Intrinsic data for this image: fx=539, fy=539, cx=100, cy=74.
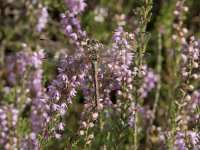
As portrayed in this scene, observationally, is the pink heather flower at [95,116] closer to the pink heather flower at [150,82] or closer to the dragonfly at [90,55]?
the dragonfly at [90,55]

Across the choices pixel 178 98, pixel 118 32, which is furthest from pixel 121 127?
pixel 118 32

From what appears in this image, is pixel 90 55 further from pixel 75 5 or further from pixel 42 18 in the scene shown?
pixel 42 18

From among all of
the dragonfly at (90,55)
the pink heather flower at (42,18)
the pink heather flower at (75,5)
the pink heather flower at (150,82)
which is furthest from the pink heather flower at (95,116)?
the pink heather flower at (150,82)

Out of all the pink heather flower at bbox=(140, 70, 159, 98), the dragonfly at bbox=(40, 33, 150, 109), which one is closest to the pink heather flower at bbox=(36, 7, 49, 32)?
the pink heather flower at bbox=(140, 70, 159, 98)

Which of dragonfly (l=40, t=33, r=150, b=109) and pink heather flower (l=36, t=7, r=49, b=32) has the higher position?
pink heather flower (l=36, t=7, r=49, b=32)

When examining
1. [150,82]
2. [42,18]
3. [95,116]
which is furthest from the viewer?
[150,82]

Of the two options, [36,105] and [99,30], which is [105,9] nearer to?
[99,30]

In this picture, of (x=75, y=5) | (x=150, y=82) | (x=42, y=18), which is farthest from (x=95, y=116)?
(x=150, y=82)

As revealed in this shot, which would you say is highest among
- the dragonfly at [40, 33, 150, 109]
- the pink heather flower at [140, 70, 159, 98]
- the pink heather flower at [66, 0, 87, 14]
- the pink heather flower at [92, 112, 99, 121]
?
the pink heather flower at [140, 70, 159, 98]

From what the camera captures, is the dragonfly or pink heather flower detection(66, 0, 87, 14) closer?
the dragonfly

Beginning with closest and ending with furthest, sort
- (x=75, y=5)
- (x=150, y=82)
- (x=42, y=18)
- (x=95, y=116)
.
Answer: (x=95, y=116)
(x=75, y=5)
(x=42, y=18)
(x=150, y=82)

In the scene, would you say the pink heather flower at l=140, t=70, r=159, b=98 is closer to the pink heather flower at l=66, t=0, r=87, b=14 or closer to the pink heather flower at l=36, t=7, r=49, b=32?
the pink heather flower at l=36, t=7, r=49, b=32
